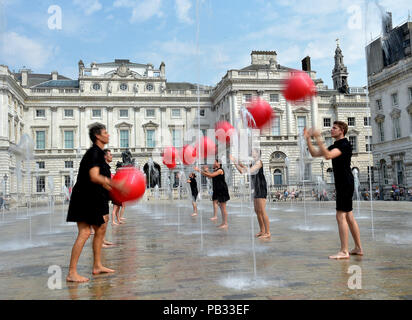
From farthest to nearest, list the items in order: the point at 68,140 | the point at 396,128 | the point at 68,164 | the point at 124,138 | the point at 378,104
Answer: the point at 124,138 → the point at 68,140 → the point at 68,164 → the point at 378,104 → the point at 396,128

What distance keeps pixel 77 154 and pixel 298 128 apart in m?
28.4

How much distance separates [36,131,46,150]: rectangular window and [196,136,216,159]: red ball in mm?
45584

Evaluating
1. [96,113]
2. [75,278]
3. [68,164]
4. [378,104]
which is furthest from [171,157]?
[96,113]

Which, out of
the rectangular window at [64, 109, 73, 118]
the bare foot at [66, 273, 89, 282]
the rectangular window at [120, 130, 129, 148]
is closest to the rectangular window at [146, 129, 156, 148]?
the rectangular window at [120, 130, 129, 148]

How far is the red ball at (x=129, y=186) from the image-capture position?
402 cm

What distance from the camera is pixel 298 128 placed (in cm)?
4812

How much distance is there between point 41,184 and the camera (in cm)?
4969

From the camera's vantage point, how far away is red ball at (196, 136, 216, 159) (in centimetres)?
972

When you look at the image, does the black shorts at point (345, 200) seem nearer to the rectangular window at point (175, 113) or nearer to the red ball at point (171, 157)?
the red ball at point (171, 157)

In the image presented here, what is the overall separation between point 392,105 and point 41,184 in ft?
138

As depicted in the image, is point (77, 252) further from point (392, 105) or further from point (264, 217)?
point (392, 105)
